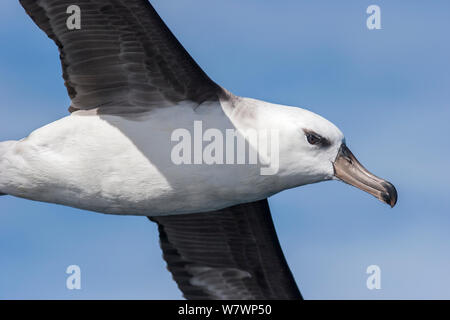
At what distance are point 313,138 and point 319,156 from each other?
0.24 metres

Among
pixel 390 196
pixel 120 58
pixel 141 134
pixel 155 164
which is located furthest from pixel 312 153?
pixel 120 58

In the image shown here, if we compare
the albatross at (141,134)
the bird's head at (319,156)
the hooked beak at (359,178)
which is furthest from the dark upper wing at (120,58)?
the hooked beak at (359,178)

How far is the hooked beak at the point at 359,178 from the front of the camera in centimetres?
1099

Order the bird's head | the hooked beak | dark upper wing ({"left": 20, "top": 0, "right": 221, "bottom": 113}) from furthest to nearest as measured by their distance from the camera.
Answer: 1. the hooked beak
2. the bird's head
3. dark upper wing ({"left": 20, "top": 0, "right": 221, "bottom": 113})

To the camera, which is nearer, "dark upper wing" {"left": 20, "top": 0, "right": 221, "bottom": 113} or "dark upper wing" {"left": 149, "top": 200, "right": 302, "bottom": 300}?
"dark upper wing" {"left": 20, "top": 0, "right": 221, "bottom": 113}

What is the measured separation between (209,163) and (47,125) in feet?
6.90

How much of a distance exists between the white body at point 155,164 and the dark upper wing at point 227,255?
6.93 ft

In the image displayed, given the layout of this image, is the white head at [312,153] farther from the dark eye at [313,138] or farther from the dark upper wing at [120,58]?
the dark upper wing at [120,58]

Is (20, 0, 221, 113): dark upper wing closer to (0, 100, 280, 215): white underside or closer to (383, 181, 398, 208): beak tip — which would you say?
(0, 100, 280, 215): white underside

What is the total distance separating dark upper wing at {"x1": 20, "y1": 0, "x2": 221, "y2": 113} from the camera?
10320 mm

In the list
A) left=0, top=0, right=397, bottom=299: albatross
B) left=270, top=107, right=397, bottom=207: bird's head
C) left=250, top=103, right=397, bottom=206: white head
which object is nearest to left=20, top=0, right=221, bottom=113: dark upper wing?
left=0, top=0, right=397, bottom=299: albatross

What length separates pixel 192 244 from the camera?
1333 centimetres
